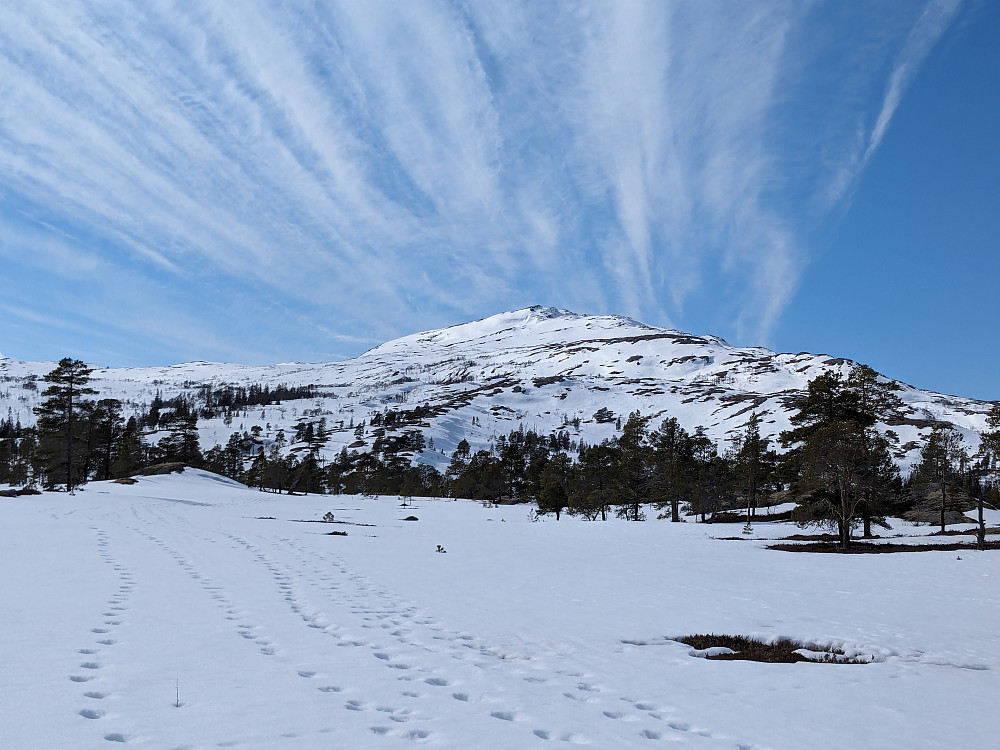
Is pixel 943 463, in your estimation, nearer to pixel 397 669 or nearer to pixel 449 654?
pixel 449 654

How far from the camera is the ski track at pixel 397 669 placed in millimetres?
5461

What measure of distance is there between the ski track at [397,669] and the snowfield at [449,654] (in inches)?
1.4

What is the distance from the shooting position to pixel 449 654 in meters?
8.09

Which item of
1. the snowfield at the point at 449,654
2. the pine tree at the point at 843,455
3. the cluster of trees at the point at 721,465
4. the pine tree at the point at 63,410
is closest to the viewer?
the snowfield at the point at 449,654

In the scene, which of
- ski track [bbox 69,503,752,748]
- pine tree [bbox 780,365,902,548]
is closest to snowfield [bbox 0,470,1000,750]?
ski track [bbox 69,503,752,748]

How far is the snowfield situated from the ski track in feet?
0.12

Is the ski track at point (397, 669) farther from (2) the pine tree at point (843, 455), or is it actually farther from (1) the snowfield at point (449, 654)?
(2) the pine tree at point (843, 455)

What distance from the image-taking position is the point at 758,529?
136 ft

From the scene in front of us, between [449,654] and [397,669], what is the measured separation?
1.18 metres

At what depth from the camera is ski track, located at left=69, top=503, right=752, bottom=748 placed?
5461 mm

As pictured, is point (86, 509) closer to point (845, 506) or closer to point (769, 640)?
point (769, 640)

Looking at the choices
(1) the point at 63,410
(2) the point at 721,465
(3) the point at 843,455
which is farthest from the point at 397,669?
(2) the point at 721,465

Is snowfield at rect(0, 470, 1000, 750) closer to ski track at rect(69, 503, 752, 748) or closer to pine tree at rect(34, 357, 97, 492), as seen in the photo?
ski track at rect(69, 503, 752, 748)

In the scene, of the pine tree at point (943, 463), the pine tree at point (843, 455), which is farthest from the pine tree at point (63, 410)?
the pine tree at point (943, 463)
